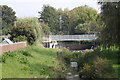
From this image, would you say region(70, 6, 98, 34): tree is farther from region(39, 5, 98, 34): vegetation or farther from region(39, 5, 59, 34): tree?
region(39, 5, 59, 34): tree

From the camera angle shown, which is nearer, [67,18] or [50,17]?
[50,17]

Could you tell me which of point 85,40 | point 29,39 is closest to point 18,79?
point 29,39

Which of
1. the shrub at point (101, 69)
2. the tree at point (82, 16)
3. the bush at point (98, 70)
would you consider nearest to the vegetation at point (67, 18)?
the tree at point (82, 16)

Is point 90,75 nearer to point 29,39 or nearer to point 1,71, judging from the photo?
point 1,71

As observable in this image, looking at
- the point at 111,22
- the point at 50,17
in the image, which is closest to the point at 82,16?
the point at 50,17

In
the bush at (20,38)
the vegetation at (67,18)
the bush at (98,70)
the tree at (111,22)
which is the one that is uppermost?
the vegetation at (67,18)

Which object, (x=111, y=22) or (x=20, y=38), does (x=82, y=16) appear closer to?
(x=20, y=38)

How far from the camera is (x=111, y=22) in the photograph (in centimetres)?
847

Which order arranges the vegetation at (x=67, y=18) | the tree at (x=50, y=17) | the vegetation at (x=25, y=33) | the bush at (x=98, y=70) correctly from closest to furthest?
the bush at (x=98, y=70) < the vegetation at (x=25, y=33) < the vegetation at (x=67, y=18) < the tree at (x=50, y=17)

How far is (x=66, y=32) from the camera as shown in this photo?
3534 cm

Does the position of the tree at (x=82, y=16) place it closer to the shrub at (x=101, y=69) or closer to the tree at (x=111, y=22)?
the tree at (x=111, y=22)

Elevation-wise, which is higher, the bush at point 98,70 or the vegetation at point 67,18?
the vegetation at point 67,18

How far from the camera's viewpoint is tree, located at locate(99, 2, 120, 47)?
27.1ft

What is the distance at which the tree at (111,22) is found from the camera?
8250mm
